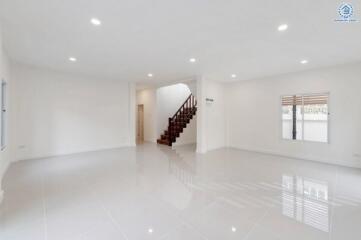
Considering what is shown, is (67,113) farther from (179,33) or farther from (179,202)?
(179,202)

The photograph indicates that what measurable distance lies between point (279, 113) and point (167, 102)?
5.49 metres

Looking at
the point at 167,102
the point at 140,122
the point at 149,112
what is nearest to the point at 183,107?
the point at 167,102

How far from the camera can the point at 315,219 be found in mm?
2498

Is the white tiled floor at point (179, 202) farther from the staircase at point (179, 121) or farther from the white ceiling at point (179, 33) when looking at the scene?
the staircase at point (179, 121)

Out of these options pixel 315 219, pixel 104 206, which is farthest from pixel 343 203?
pixel 104 206

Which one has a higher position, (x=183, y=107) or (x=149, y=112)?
(x=183, y=107)

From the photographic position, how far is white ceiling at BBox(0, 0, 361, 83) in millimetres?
2633

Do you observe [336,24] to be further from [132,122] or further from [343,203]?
[132,122]

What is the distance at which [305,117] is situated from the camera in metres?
6.22

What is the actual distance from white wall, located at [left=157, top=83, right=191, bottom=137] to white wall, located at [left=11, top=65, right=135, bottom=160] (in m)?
1.72

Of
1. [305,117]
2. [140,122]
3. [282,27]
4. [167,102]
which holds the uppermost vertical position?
[282,27]

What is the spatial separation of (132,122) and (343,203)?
7.34 m

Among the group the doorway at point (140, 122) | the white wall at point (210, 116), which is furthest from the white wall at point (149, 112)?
the white wall at point (210, 116)

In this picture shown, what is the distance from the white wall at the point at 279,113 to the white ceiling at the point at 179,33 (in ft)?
2.02
